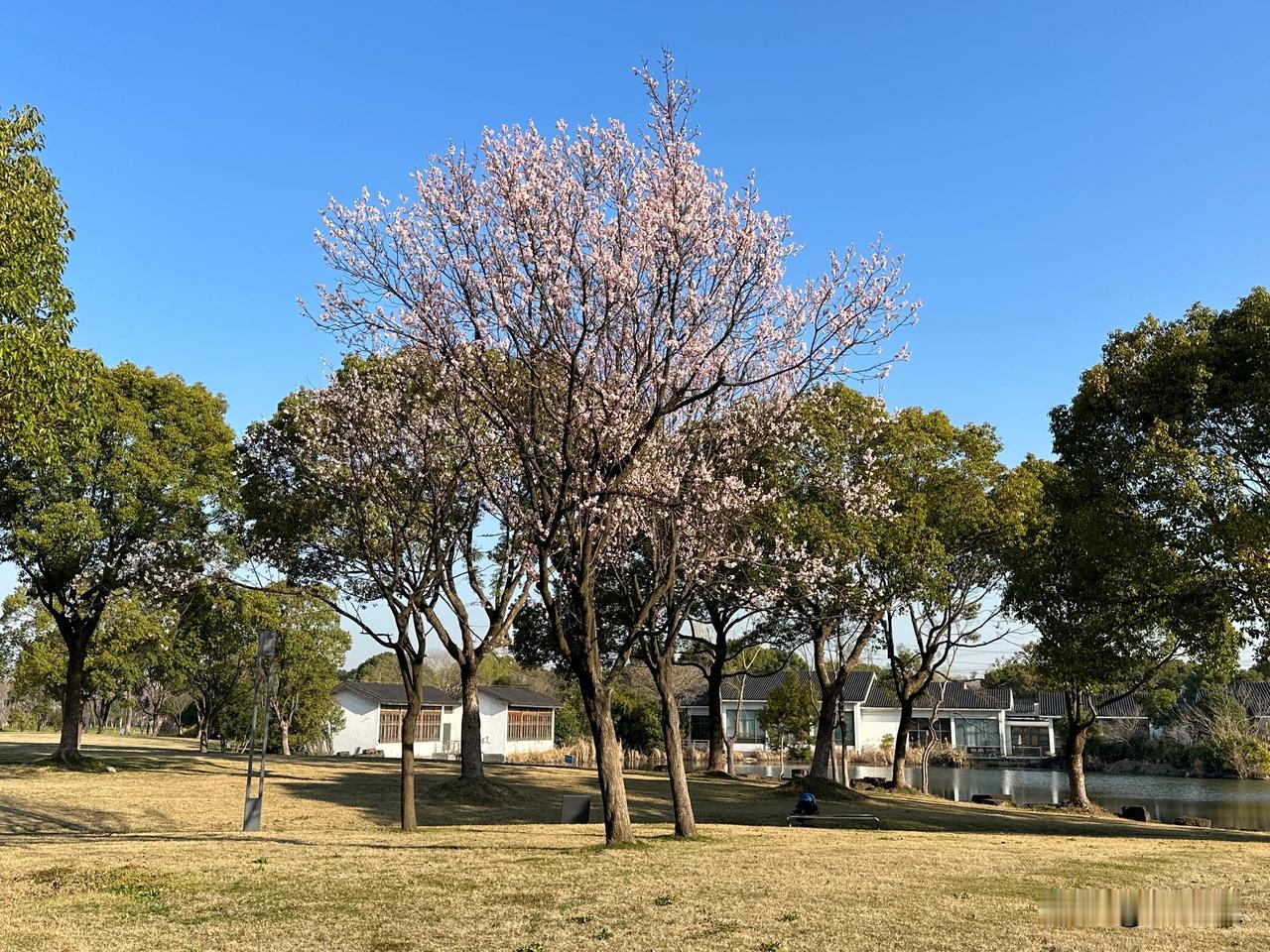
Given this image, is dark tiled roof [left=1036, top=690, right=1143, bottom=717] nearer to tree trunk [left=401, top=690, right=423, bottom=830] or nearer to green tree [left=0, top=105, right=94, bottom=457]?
tree trunk [left=401, top=690, right=423, bottom=830]

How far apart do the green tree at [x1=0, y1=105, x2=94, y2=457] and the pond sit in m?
31.8

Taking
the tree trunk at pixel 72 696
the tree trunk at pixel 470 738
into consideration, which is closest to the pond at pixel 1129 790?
the tree trunk at pixel 470 738

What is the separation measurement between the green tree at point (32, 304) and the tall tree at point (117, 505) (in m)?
12.4

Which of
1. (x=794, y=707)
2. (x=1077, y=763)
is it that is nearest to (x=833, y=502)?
(x=1077, y=763)

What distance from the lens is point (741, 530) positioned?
2159 cm

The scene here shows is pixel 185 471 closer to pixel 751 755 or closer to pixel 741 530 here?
pixel 741 530

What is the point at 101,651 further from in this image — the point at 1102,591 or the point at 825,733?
the point at 1102,591

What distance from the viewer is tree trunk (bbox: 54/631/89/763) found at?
30891mm

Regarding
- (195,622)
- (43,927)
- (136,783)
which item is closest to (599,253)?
(43,927)

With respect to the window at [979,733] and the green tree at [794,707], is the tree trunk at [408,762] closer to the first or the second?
the green tree at [794,707]

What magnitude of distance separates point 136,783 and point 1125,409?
2781 cm

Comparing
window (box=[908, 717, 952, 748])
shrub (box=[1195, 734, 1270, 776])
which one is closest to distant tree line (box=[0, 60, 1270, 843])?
shrub (box=[1195, 734, 1270, 776])

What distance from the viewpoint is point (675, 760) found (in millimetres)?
16641

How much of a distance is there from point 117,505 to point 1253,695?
6901 centimetres
